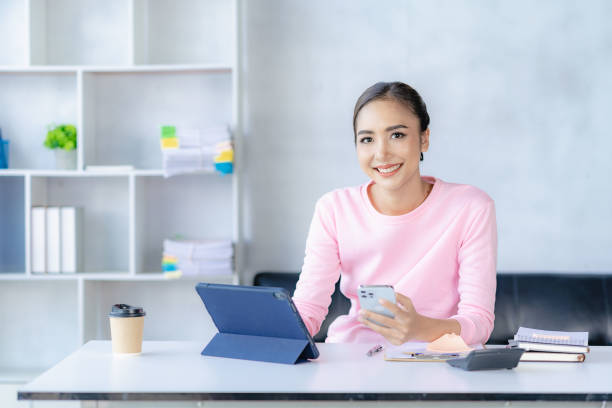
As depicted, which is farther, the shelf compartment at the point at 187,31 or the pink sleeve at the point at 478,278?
the shelf compartment at the point at 187,31

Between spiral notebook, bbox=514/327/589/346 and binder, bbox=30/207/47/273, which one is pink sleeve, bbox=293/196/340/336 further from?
binder, bbox=30/207/47/273

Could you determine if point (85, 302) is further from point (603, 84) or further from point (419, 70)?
point (603, 84)

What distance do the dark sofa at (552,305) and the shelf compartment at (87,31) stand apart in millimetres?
1631

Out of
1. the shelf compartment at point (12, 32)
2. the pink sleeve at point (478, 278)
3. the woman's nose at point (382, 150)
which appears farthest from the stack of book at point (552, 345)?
the shelf compartment at point (12, 32)

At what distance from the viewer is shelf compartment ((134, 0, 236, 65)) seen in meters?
3.43

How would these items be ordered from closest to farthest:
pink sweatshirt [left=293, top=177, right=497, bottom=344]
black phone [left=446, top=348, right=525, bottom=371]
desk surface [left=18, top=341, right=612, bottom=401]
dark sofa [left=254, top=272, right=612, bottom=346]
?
desk surface [left=18, top=341, right=612, bottom=401] → black phone [left=446, top=348, right=525, bottom=371] → pink sweatshirt [left=293, top=177, right=497, bottom=344] → dark sofa [left=254, top=272, right=612, bottom=346]

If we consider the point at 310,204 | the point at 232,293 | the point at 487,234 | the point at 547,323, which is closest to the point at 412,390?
the point at 232,293

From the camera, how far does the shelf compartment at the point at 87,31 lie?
349 cm

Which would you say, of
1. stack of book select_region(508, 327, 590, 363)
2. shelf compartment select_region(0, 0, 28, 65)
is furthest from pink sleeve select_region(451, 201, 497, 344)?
shelf compartment select_region(0, 0, 28, 65)

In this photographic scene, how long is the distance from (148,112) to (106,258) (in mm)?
754

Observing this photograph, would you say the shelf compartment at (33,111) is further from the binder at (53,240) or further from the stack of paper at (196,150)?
the stack of paper at (196,150)

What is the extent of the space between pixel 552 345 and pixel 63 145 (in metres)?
2.46

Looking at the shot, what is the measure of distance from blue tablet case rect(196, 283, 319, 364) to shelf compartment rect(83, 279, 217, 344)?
182 cm

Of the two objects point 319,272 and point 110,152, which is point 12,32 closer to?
point 110,152
